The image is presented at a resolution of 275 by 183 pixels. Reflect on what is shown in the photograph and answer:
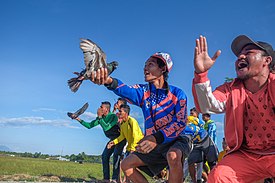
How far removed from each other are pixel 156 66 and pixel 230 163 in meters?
2.20

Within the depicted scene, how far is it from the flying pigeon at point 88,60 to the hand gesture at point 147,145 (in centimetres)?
123

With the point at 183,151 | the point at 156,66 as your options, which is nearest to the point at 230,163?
the point at 183,151

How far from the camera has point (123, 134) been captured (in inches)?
391

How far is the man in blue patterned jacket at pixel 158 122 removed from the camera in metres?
4.65

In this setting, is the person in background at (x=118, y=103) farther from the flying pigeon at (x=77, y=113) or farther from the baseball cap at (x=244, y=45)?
the baseball cap at (x=244, y=45)

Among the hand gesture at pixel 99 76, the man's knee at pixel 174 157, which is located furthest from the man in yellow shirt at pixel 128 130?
the hand gesture at pixel 99 76

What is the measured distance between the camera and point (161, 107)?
16.6ft

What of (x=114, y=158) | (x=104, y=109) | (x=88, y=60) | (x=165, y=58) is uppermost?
(x=104, y=109)

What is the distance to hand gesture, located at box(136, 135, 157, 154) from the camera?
4.64 metres

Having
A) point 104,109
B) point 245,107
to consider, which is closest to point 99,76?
point 245,107

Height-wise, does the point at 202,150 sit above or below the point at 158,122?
below

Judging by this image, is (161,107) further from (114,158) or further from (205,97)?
(114,158)

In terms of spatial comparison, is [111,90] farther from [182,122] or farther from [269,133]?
[269,133]

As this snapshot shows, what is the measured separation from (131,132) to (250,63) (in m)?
6.07
